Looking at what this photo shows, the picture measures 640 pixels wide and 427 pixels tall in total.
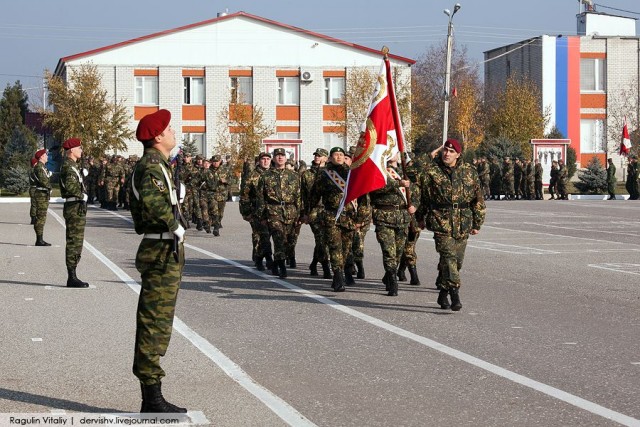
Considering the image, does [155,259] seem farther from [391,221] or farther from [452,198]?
[391,221]

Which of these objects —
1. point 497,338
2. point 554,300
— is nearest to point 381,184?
point 554,300

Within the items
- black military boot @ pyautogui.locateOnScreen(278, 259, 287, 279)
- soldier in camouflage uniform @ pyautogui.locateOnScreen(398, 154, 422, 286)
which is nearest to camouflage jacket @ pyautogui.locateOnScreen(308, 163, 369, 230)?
soldier in camouflage uniform @ pyautogui.locateOnScreen(398, 154, 422, 286)

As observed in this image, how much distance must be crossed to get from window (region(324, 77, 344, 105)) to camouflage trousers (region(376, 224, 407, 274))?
A: 183ft

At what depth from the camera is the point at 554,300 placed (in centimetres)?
1402

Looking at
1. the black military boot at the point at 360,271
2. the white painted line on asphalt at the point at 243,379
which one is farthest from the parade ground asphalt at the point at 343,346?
the black military boot at the point at 360,271

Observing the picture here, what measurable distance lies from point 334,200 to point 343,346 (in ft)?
16.4

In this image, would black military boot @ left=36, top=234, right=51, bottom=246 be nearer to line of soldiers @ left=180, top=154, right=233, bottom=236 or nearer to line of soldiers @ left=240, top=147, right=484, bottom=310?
line of soldiers @ left=180, top=154, right=233, bottom=236

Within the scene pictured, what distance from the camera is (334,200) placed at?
15.3 meters

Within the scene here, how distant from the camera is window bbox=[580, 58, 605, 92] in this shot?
75.7 metres

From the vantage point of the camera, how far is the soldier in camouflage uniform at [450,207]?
12781mm

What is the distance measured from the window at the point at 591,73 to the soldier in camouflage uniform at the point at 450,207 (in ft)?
214

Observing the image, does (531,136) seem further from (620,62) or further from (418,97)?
(418,97)

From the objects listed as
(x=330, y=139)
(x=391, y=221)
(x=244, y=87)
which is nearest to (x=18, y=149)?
(x=244, y=87)

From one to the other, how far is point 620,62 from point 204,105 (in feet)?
88.5
